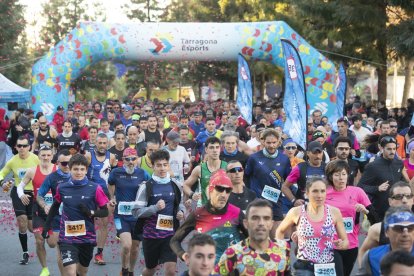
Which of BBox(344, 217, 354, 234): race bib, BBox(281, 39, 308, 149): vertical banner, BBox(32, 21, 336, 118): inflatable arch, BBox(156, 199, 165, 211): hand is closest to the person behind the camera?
BBox(344, 217, 354, 234): race bib

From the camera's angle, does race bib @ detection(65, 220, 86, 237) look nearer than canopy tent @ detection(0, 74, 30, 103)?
Yes

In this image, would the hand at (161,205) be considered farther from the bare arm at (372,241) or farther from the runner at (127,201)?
the bare arm at (372,241)

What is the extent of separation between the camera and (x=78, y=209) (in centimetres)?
828

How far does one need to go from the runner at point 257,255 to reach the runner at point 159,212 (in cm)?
298

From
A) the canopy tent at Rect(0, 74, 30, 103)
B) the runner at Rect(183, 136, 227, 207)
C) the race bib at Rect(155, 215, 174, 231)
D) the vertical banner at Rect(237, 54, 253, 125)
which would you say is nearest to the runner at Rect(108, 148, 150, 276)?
the runner at Rect(183, 136, 227, 207)

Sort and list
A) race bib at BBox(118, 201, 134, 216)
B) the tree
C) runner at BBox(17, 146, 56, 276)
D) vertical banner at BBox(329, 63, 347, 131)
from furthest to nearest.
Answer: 1. the tree
2. vertical banner at BBox(329, 63, 347, 131)
3. runner at BBox(17, 146, 56, 276)
4. race bib at BBox(118, 201, 134, 216)

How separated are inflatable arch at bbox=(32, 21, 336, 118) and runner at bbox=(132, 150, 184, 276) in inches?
637

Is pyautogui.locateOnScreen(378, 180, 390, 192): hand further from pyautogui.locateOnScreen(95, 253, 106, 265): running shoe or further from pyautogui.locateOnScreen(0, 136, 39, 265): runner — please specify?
pyautogui.locateOnScreen(0, 136, 39, 265): runner

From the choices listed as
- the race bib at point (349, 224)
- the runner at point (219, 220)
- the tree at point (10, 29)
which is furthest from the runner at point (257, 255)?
the tree at point (10, 29)

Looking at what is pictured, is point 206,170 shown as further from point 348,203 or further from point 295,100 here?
point 295,100

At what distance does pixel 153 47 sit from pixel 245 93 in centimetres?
469

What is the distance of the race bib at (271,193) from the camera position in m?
9.73

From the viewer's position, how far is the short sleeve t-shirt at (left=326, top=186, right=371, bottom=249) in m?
7.71

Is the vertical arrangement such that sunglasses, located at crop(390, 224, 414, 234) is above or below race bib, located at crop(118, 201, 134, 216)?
above
